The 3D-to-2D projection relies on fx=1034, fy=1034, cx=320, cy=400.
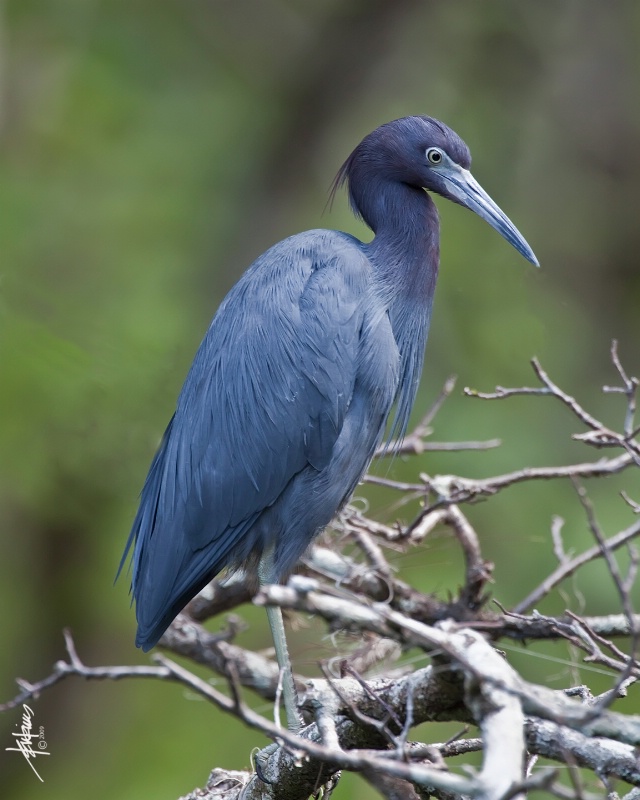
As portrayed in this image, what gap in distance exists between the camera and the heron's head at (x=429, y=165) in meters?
3.29

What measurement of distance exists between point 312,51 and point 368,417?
462 centimetres

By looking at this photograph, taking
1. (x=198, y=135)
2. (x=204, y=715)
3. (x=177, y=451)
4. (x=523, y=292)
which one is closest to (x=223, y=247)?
(x=198, y=135)

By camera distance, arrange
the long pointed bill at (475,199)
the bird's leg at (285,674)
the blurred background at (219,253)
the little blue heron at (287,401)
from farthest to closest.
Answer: the blurred background at (219,253), the long pointed bill at (475,199), the little blue heron at (287,401), the bird's leg at (285,674)

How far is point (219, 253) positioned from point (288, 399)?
378 cm

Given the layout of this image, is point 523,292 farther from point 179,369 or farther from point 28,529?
point 28,529

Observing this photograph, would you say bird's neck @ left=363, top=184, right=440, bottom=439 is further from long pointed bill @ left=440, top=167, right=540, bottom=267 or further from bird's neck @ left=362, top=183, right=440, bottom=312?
long pointed bill @ left=440, top=167, right=540, bottom=267

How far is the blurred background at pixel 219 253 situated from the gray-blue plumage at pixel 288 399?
88 cm

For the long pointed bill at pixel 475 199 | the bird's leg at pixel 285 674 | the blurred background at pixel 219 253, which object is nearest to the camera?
the bird's leg at pixel 285 674

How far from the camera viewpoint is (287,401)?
123 inches

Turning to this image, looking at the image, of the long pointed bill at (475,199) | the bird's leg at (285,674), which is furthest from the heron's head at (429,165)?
the bird's leg at (285,674)

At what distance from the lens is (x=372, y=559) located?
324 centimetres
